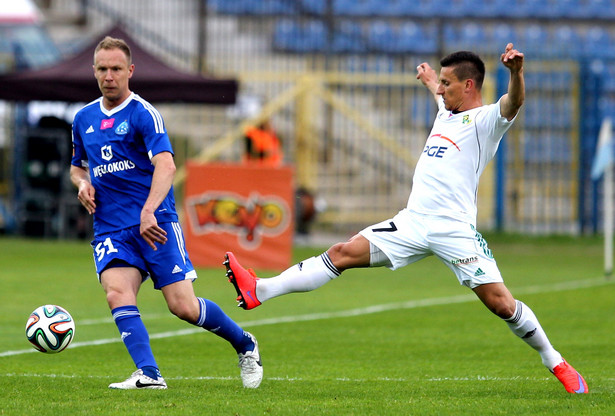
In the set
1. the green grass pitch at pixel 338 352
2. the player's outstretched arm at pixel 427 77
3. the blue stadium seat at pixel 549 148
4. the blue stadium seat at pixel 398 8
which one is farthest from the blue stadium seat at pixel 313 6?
the player's outstretched arm at pixel 427 77

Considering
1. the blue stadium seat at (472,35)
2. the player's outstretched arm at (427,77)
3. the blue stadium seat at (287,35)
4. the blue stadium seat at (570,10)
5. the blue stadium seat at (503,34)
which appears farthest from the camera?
the blue stadium seat at (570,10)

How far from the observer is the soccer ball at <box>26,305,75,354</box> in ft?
22.7

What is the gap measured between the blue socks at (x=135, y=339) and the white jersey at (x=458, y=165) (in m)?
1.83

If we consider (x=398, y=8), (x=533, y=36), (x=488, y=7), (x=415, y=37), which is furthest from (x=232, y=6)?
(x=533, y=36)

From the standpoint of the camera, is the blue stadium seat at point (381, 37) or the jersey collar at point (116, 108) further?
the blue stadium seat at point (381, 37)

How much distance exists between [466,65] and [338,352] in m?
3.07

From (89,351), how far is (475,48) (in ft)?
62.0

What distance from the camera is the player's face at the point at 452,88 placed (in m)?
6.97

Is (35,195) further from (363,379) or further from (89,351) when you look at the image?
(363,379)

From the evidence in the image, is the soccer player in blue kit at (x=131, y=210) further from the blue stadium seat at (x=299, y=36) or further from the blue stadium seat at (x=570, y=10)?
the blue stadium seat at (x=570, y=10)

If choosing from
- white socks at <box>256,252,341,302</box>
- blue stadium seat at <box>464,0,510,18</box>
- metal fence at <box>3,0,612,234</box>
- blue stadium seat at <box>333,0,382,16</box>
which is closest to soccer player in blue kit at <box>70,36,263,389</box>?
white socks at <box>256,252,341,302</box>

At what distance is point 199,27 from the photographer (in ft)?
87.3

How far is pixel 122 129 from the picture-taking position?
269 inches

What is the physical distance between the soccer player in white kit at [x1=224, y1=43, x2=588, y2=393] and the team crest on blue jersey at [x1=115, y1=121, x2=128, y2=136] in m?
1.00
